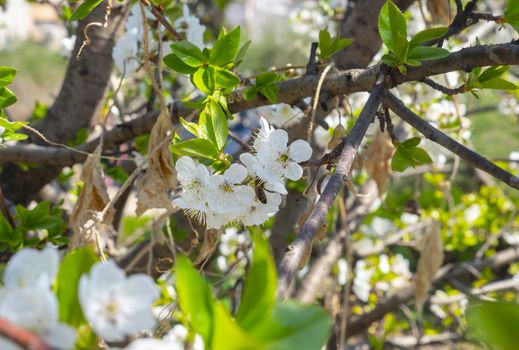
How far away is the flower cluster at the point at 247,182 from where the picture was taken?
63cm

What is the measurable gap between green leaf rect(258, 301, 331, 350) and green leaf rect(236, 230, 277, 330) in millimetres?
10

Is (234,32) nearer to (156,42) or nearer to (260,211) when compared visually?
(260,211)

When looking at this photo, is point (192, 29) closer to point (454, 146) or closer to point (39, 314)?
point (454, 146)

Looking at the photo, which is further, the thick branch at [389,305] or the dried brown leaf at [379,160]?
the thick branch at [389,305]

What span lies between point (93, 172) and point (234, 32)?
0.29 meters

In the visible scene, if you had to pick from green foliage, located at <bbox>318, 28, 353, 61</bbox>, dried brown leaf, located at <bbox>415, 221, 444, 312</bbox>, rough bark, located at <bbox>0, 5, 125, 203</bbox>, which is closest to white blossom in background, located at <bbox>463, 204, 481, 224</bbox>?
dried brown leaf, located at <bbox>415, 221, 444, 312</bbox>

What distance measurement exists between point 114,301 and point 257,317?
0.08 metres

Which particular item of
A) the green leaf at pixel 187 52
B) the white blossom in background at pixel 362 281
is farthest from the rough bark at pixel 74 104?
the white blossom in background at pixel 362 281

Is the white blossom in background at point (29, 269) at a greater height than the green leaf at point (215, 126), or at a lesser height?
lesser

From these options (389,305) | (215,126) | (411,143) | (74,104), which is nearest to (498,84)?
(411,143)

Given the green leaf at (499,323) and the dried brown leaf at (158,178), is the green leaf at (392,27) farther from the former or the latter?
the green leaf at (499,323)

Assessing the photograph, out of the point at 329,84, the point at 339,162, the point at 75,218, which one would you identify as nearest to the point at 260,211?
the point at 339,162

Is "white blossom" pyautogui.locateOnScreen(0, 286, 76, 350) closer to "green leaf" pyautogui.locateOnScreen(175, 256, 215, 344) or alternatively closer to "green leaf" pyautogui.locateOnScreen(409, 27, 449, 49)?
"green leaf" pyautogui.locateOnScreen(175, 256, 215, 344)

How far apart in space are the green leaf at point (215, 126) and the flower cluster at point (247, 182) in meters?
0.03
